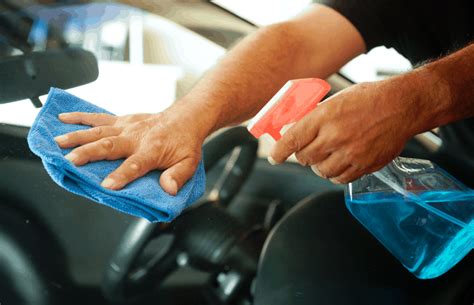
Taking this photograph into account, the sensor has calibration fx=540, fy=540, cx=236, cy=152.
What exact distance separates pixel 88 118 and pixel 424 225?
24.2 inches

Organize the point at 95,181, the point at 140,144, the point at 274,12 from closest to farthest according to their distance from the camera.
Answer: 1. the point at 95,181
2. the point at 140,144
3. the point at 274,12

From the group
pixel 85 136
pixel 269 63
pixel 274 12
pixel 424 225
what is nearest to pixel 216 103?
pixel 269 63

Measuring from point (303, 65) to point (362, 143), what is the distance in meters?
0.42

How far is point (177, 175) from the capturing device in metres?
0.77

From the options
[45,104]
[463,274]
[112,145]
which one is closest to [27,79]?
[45,104]

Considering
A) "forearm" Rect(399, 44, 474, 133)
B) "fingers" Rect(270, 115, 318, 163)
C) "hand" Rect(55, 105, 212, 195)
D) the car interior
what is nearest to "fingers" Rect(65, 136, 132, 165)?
"hand" Rect(55, 105, 212, 195)

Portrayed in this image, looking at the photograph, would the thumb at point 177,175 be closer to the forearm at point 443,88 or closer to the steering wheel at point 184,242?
the steering wheel at point 184,242

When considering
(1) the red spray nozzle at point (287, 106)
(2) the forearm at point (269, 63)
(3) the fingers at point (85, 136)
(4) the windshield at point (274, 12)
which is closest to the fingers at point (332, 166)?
(1) the red spray nozzle at point (287, 106)

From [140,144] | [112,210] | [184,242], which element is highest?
[140,144]

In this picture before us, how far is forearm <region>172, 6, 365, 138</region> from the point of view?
102 centimetres

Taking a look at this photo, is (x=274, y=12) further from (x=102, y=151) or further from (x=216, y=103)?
(x=102, y=151)

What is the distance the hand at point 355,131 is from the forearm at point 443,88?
0.06 ft

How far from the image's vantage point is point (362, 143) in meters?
0.85

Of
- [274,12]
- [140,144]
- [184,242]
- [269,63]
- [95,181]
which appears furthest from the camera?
[274,12]
